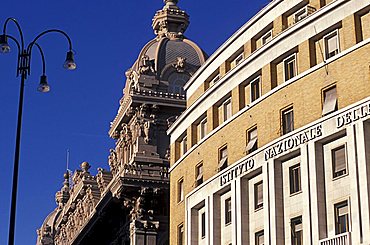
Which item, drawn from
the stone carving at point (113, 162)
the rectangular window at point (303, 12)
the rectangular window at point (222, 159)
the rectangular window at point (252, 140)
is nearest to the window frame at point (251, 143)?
the rectangular window at point (252, 140)

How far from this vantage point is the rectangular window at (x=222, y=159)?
45888 millimetres

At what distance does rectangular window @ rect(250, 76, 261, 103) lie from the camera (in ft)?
142

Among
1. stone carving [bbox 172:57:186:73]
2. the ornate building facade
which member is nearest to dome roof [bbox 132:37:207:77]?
the ornate building facade

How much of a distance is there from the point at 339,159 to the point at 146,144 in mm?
35309

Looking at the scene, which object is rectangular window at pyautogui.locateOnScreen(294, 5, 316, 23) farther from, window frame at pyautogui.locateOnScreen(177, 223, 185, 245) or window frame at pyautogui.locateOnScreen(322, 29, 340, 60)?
window frame at pyautogui.locateOnScreen(177, 223, 185, 245)

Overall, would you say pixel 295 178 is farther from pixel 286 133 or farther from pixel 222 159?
pixel 222 159

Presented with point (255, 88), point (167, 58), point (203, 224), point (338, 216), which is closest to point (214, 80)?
point (255, 88)

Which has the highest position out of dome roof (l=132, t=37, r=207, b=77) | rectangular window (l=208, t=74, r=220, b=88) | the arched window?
dome roof (l=132, t=37, r=207, b=77)

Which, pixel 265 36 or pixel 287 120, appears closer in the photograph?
pixel 287 120

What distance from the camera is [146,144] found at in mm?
70500

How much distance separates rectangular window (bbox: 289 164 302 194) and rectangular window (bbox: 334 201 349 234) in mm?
2997

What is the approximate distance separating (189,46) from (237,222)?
35280 millimetres

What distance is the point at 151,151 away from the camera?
230ft

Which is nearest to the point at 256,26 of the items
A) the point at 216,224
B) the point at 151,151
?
the point at 216,224
